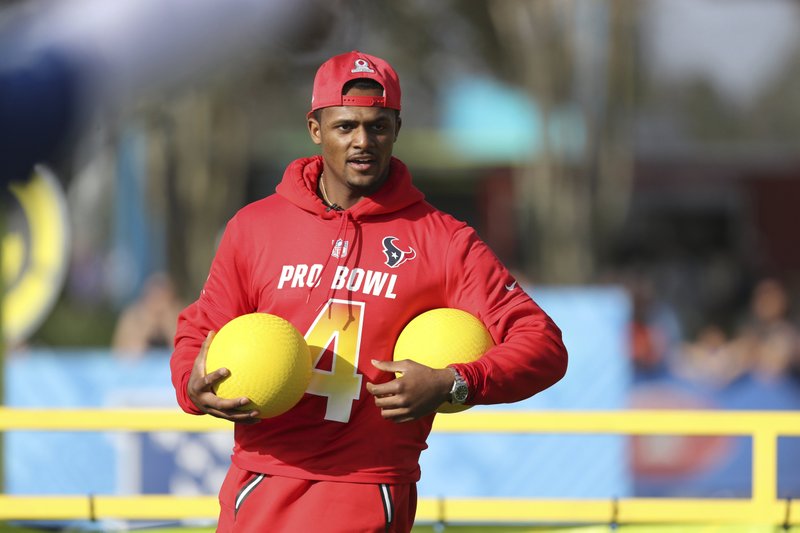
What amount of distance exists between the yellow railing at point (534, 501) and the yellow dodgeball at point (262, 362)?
65.6 inches

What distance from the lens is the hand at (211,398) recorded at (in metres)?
3.33

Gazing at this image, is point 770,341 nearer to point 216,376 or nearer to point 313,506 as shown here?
point 313,506

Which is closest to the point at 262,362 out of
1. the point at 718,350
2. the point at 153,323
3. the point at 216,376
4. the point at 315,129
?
the point at 216,376

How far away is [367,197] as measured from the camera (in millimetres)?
3715

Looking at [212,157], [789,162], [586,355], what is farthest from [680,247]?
[586,355]

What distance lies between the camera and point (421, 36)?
26.0 meters

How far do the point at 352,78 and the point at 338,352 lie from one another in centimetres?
76

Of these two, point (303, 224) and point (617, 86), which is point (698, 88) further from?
point (303, 224)

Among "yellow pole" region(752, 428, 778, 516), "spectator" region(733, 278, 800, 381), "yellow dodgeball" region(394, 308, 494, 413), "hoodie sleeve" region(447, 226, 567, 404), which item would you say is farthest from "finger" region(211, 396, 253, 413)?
"spectator" region(733, 278, 800, 381)

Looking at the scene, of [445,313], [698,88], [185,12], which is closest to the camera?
[445,313]

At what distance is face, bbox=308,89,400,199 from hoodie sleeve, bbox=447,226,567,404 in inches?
12.4

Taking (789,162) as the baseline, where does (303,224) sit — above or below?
below

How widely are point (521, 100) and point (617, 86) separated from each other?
703 cm

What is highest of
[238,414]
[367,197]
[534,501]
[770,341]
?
[367,197]
